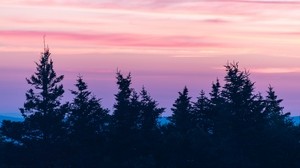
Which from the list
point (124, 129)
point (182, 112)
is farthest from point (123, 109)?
point (182, 112)

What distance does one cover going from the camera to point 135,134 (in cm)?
5900

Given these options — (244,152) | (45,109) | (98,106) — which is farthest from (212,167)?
(45,109)

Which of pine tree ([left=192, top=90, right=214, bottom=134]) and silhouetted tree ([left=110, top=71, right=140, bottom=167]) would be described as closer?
silhouetted tree ([left=110, top=71, right=140, bottom=167])

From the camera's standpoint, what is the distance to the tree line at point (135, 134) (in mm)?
57781

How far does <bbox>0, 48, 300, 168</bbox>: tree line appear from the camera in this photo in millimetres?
57781

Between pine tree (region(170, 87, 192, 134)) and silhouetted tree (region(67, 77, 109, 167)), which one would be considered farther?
pine tree (region(170, 87, 192, 134))

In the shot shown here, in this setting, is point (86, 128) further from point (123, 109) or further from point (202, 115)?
point (202, 115)

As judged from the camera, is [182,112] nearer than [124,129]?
No

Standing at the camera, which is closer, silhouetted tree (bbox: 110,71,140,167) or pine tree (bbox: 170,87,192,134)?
silhouetted tree (bbox: 110,71,140,167)

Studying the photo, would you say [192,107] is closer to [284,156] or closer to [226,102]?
[226,102]

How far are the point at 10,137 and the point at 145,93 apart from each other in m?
11.4

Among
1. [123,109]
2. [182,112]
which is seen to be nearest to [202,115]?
[182,112]

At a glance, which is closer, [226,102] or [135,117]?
[135,117]

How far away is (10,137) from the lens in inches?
2598
